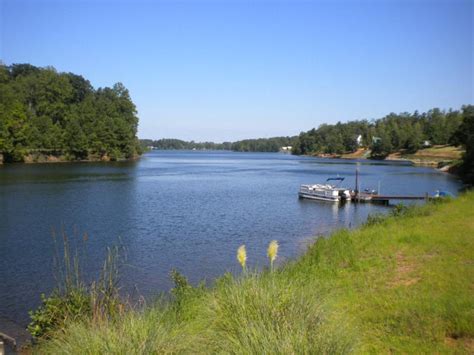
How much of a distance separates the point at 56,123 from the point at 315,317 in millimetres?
103393

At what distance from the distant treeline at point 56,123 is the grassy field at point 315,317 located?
81537 mm

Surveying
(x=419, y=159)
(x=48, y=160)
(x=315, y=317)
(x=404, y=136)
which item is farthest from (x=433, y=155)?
(x=315, y=317)

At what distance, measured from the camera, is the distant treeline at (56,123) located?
82.9 m

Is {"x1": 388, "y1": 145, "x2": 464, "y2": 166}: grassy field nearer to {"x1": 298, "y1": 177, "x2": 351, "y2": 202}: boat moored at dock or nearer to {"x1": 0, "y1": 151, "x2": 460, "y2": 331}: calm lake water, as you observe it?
{"x1": 0, "y1": 151, "x2": 460, "y2": 331}: calm lake water

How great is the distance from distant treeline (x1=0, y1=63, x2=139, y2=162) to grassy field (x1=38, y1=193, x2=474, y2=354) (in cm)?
8154

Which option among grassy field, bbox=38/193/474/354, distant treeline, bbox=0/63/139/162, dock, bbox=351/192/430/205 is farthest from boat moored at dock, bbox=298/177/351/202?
distant treeline, bbox=0/63/139/162

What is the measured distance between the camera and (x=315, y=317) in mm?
6129

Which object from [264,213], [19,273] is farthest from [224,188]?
[19,273]

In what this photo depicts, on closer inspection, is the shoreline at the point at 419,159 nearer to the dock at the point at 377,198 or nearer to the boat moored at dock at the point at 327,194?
the dock at the point at 377,198

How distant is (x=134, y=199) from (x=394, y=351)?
36572mm

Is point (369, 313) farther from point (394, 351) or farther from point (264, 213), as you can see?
point (264, 213)

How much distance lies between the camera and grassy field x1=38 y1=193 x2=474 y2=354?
17.9 feet

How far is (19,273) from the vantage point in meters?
16.7

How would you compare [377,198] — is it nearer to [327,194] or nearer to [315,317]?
[327,194]
